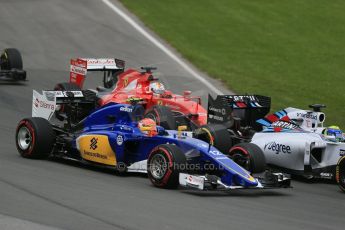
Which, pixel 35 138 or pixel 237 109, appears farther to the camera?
pixel 237 109

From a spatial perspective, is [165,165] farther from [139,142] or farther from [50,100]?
[50,100]

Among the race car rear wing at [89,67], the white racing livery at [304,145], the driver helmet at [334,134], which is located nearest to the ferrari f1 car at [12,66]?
the race car rear wing at [89,67]

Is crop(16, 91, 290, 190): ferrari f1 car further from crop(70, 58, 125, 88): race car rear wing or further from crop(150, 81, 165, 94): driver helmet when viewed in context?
crop(70, 58, 125, 88): race car rear wing

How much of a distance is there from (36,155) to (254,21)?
63.2 feet

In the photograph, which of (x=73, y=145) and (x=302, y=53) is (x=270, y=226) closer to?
(x=73, y=145)

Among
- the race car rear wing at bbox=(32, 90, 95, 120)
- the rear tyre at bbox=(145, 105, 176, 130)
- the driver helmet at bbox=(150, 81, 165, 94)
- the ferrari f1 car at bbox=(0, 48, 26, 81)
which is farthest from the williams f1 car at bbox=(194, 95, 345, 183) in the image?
the ferrari f1 car at bbox=(0, 48, 26, 81)

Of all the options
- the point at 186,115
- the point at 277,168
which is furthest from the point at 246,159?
the point at 186,115

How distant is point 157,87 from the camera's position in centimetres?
2064

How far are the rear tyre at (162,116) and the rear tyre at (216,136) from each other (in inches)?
20.5

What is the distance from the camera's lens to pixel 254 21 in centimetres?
3478

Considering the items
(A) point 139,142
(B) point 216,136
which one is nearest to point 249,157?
(B) point 216,136

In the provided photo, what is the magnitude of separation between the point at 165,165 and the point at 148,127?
142 centimetres

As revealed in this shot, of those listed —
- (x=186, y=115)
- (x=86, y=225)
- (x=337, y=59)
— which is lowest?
(x=86, y=225)

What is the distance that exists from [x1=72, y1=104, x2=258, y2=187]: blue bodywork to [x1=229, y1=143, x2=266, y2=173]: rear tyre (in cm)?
87
